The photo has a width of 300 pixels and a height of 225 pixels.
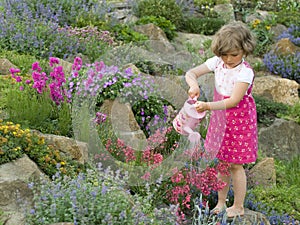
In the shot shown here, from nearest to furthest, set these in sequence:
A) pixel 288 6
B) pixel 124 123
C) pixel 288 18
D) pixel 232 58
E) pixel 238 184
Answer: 1. pixel 232 58
2. pixel 238 184
3. pixel 124 123
4. pixel 288 18
5. pixel 288 6

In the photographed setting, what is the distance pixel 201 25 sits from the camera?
33.7 feet

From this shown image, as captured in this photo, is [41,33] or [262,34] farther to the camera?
[262,34]

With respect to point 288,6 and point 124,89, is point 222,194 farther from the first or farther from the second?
point 288,6

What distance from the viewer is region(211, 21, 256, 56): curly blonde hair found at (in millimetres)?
3855

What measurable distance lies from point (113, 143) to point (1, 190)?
1.31 meters

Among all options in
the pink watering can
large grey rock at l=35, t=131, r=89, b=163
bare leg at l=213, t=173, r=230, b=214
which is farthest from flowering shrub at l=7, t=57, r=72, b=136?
bare leg at l=213, t=173, r=230, b=214

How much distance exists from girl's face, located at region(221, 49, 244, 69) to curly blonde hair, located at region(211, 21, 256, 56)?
3cm

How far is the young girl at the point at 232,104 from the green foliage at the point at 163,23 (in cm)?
538

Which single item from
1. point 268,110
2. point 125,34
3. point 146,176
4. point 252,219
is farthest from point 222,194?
point 125,34

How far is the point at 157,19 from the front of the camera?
9625 millimetres

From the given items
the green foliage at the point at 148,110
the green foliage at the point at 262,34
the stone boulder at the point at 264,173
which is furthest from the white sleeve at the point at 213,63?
the green foliage at the point at 262,34

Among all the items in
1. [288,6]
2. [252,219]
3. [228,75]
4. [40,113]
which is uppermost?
[228,75]

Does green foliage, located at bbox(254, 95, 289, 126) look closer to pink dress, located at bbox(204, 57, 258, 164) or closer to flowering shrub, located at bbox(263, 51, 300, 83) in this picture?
flowering shrub, located at bbox(263, 51, 300, 83)

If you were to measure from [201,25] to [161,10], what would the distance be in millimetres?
843
